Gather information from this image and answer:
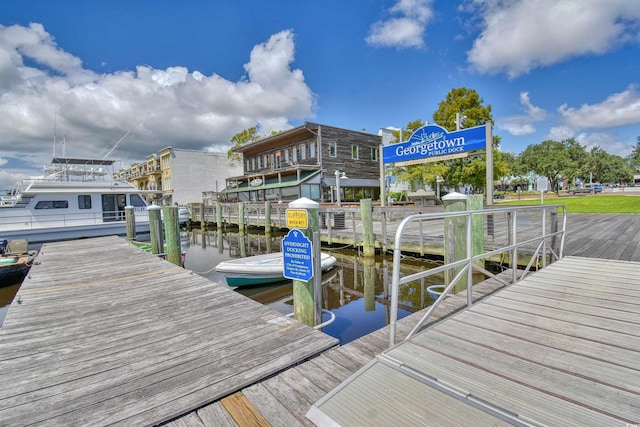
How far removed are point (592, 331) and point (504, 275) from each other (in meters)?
2.62

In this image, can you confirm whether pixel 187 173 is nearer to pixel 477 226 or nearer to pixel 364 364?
pixel 477 226

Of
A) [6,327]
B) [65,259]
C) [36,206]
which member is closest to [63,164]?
[36,206]

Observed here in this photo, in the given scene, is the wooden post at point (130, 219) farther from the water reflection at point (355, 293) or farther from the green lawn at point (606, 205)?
the green lawn at point (606, 205)

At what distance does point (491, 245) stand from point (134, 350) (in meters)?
8.08

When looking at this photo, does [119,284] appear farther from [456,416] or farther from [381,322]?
[456,416]

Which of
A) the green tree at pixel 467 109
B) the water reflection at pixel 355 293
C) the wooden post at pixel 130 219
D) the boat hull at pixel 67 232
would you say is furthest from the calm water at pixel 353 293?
the green tree at pixel 467 109

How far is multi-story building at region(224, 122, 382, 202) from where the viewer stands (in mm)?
24047

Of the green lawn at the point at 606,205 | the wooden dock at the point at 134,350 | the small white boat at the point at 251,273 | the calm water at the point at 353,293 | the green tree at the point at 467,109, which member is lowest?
the calm water at the point at 353,293

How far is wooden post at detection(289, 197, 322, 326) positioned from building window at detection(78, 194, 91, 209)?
19252mm

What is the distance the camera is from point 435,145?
11.5 m

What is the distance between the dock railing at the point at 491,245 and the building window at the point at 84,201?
18.0 metres

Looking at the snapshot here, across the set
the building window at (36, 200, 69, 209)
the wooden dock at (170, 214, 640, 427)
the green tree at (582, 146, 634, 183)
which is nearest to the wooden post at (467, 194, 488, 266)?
the wooden dock at (170, 214, 640, 427)

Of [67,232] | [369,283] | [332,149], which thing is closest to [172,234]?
[369,283]

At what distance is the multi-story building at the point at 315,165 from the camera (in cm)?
2405
